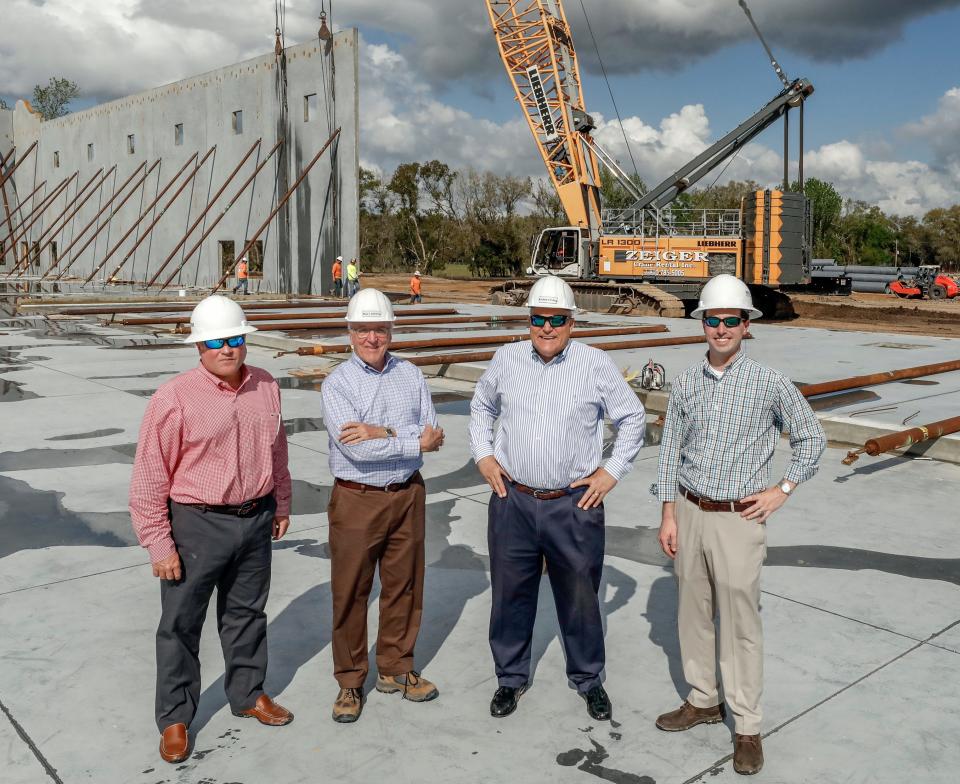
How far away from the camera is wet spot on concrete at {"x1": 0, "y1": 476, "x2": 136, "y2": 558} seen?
19.6 ft

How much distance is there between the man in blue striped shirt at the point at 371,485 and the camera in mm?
3727

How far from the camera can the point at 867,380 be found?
11711 millimetres

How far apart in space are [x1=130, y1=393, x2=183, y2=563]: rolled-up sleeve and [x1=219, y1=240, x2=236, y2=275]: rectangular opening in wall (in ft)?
118

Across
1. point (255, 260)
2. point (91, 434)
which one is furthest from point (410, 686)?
point (255, 260)

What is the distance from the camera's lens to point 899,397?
1178 cm

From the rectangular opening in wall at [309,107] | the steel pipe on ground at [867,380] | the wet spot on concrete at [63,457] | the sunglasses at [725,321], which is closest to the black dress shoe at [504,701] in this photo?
the sunglasses at [725,321]

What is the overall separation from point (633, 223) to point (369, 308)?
27.6 metres

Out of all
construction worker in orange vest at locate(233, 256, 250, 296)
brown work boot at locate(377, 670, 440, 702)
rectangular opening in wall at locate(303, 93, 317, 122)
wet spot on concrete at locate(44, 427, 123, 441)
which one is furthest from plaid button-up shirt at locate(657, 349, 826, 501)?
rectangular opening in wall at locate(303, 93, 317, 122)

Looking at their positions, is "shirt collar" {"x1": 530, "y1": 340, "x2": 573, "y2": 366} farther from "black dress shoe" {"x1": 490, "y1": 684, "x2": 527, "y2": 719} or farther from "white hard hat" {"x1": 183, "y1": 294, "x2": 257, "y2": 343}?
"black dress shoe" {"x1": 490, "y1": 684, "x2": 527, "y2": 719}

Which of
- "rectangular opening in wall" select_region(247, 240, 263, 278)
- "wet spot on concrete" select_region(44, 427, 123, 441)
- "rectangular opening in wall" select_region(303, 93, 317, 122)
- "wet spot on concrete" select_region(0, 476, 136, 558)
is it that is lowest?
"wet spot on concrete" select_region(0, 476, 136, 558)

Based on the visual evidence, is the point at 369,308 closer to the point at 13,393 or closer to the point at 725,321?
the point at 725,321

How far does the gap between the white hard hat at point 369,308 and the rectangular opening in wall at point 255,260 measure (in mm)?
33047

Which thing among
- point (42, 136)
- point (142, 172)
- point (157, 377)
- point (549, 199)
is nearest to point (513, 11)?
point (142, 172)

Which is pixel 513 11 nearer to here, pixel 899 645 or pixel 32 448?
pixel 32 448
